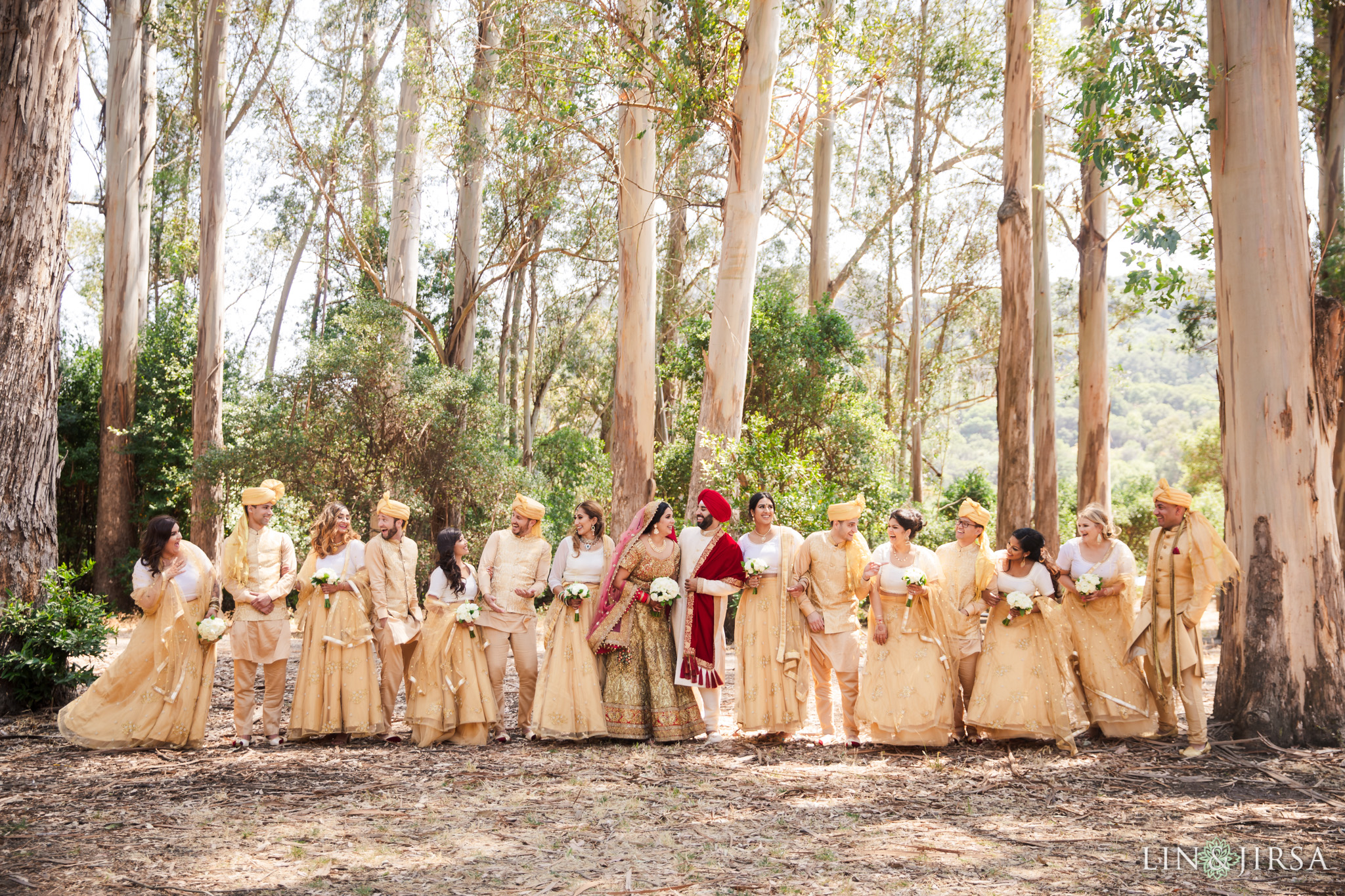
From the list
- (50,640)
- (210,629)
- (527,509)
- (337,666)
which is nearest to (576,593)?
(527,509)

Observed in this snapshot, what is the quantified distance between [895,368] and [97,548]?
2237 cm

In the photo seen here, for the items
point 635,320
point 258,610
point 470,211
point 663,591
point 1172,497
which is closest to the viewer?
point 1172,497

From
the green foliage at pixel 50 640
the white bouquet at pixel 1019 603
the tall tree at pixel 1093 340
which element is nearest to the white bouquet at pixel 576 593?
the white bouquet at pixel 1019 603

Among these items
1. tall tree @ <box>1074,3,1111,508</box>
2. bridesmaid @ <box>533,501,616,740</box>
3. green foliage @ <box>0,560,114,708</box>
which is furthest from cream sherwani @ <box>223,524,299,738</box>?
tall tree @ <box>1074,3,1111,508</box>

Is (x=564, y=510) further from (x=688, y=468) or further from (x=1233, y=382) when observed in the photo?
(x=1233, y=382)

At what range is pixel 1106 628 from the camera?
6.70m

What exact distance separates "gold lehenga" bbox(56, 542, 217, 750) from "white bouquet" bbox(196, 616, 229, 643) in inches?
4.0

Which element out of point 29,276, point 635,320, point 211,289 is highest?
point 211,289

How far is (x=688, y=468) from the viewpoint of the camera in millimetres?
15750

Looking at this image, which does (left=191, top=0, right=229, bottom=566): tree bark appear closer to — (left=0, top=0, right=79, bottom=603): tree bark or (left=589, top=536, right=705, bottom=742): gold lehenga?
(left=0, top=0, right=79, bottom=603): tree bark

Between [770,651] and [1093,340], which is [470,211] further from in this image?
[770,651]

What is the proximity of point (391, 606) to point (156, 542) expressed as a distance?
5.13ft

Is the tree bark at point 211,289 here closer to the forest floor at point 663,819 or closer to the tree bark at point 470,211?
the tree bark at point 470,211

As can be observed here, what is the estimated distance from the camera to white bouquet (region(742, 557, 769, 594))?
683 cm
